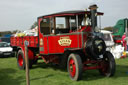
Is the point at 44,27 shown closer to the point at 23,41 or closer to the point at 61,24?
the point at 61,24

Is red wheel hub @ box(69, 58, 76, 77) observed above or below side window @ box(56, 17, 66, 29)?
below

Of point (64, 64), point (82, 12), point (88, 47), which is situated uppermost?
point (82, 12)

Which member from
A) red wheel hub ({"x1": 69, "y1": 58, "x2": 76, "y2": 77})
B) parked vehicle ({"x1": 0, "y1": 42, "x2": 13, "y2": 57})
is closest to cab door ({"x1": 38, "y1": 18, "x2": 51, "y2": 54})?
red wheel hub ({"x1": 69, "y1": 58, "x2": 76, "y2": 77})

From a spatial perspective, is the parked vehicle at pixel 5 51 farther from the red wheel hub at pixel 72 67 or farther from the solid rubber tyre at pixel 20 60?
the red wheel hub at pixel 72 67

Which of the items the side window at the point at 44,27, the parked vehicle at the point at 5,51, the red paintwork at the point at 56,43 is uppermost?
the side window at the point at 44,27

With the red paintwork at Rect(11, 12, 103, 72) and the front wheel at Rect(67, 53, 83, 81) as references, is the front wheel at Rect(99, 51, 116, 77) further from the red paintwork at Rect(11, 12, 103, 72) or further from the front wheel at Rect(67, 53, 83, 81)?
the front wheel at Rect(67, 53, 83, 81)

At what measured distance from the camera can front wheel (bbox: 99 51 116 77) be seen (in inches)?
245

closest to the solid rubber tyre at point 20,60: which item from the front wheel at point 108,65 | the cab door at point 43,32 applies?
A: the cab door at point 43,32

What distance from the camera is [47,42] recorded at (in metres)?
6.90

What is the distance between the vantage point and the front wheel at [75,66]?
564cm

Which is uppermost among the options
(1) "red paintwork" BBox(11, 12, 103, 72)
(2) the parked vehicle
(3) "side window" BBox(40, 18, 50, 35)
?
(3) "side window" BBox(40, 18, 50, 35)

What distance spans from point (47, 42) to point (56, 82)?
1.71 metres

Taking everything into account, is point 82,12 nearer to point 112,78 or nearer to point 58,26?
point 58,26

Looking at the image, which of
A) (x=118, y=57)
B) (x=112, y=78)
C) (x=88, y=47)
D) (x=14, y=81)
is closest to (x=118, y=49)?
(x=118, y=57)
